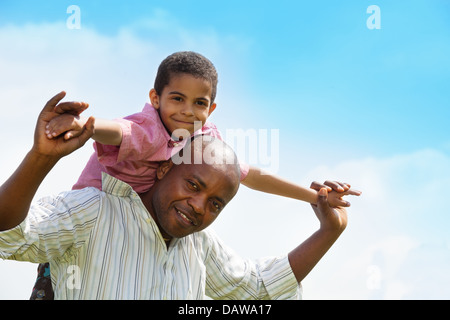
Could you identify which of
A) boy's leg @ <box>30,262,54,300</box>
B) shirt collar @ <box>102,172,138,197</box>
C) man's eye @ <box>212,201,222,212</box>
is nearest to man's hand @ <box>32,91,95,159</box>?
shirt collar @ <box>102,172,138,197</box>

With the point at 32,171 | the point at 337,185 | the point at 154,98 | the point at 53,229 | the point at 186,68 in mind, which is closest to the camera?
the point at 32,171

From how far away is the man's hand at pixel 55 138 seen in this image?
2076 mm

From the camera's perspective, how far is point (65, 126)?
211 centimetres

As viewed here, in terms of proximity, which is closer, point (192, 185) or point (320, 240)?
point (192, 185)

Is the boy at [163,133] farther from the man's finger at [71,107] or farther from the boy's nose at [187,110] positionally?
the man's finger at [71,107]

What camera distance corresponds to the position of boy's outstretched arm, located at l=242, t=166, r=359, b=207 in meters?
3.83

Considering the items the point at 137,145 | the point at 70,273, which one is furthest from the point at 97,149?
the point at 70,273

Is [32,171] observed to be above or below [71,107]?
below

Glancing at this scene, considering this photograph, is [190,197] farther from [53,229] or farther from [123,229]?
[53,229]

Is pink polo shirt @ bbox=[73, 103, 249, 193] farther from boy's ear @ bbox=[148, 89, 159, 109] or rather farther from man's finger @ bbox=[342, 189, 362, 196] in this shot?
man's finger @ bbox=[342, 189, 362, 196]

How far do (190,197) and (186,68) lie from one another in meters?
1.18

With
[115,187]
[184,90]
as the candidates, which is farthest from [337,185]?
[115,187]
